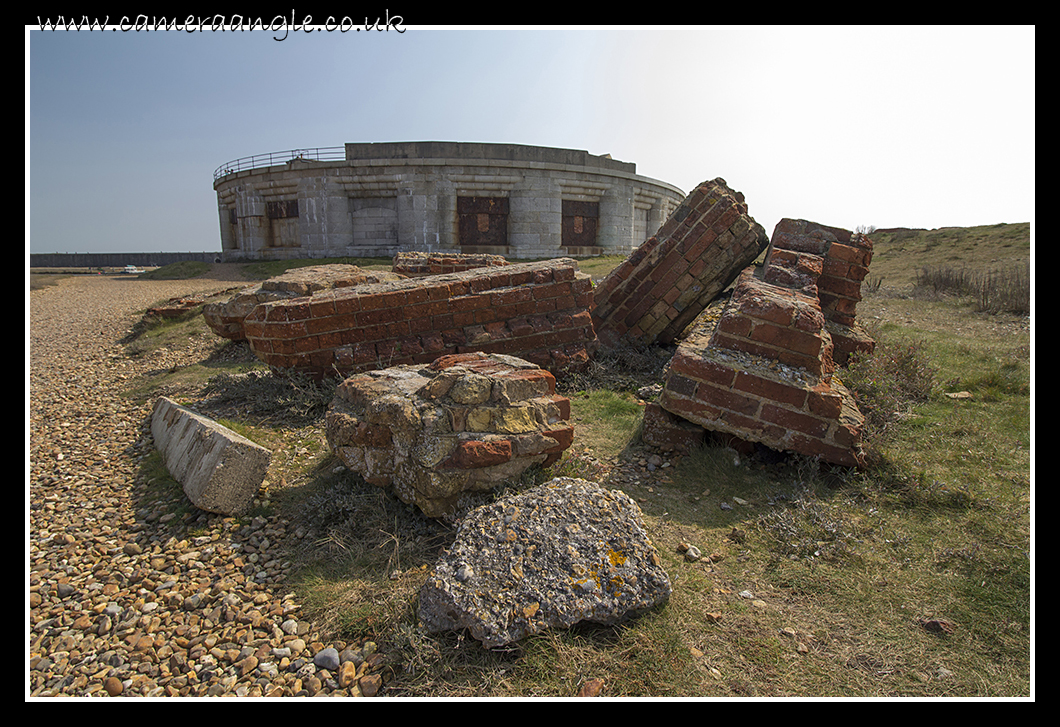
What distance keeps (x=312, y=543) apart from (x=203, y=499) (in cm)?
74

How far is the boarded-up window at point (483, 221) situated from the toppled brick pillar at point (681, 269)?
564 inches

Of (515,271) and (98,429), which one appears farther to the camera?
(515,271)

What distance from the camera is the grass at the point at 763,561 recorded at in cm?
184

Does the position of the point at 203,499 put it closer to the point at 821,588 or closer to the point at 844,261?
the point at 821,588

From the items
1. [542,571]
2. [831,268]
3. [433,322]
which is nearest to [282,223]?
[433,322]

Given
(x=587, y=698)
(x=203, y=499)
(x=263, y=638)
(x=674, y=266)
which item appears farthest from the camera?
(x=674, y=266)

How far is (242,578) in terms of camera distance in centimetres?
244

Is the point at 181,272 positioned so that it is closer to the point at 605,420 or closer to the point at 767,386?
the point at 605,420

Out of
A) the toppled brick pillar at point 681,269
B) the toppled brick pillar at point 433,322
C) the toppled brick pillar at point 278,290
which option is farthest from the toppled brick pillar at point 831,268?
the toppled brick pillar at point 278,290

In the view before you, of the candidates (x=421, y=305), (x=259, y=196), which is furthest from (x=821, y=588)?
(x=259, y=196)

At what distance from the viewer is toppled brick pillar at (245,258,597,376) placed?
4.50 metres

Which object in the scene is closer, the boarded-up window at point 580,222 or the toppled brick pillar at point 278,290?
the toppled brick pillar at point 278,290

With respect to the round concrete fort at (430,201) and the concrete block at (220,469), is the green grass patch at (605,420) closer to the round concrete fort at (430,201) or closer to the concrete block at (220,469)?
the concrete block at (220,469)

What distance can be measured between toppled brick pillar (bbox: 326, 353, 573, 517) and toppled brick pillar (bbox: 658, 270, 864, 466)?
914 millimetres
